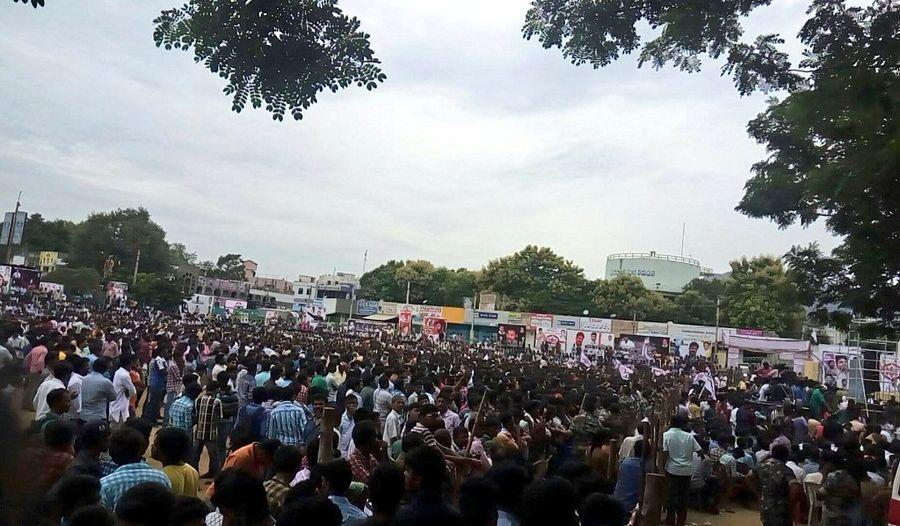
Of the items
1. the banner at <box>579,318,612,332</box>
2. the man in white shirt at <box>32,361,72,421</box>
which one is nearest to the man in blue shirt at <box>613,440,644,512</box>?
the man in white shirt at <box>32,361,72,421</box>

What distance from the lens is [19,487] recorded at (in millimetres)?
1179

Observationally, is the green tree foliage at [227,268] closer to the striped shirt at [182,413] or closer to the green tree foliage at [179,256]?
the green tree foliage at [179,256]

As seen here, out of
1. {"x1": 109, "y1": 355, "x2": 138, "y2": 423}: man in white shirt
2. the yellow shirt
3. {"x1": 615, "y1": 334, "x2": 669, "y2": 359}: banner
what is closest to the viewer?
the yellow shirt

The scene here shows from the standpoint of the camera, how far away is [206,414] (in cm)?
812

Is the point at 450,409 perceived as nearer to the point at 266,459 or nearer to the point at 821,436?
the point at 266,459

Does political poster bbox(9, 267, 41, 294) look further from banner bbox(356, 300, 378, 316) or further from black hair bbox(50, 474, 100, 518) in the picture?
black hair bbox(50, 474, 100, 518)

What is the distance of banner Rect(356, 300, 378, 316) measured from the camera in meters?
59.7

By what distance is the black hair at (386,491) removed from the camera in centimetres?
369

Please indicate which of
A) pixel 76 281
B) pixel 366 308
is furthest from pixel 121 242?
pixel 366 308

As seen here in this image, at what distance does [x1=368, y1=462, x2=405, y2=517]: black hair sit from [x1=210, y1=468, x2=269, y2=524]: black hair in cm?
59

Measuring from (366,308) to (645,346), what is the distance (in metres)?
28.7

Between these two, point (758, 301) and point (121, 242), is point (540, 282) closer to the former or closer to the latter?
point (758, 301)

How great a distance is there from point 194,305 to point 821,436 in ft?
149

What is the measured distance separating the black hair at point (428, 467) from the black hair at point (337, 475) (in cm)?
37
